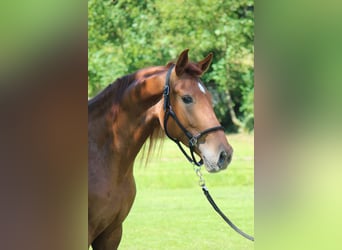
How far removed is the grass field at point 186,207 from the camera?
17.9 feet

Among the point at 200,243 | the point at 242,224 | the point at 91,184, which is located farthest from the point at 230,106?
the point at 91,184

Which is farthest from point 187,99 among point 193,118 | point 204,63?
point 204,63

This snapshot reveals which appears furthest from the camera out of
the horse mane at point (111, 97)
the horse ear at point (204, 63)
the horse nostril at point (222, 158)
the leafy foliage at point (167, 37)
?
the leafy foliage at point (167, 37)

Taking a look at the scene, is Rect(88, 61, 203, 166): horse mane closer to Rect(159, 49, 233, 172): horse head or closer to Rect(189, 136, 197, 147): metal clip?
Rect(159, 49, 233, 172): horse head

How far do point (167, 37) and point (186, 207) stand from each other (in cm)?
335

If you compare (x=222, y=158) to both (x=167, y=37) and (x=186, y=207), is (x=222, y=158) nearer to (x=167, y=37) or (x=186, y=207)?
(x=186, y=207)

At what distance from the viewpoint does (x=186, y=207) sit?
266 inches

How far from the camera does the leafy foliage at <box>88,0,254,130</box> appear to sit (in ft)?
29.4

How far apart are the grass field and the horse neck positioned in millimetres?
1093

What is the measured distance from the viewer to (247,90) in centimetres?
959

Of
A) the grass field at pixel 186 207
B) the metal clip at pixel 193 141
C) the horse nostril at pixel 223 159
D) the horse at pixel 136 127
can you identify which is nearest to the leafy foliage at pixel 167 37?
the grass field at pixel 186 207

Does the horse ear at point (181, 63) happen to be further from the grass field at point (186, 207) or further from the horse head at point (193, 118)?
the grass field at point (186, 207)
